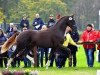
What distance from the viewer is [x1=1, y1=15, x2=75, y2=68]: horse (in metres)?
19.0

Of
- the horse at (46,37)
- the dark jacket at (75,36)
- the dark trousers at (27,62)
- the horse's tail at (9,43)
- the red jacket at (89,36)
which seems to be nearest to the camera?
the horse at (46,37)

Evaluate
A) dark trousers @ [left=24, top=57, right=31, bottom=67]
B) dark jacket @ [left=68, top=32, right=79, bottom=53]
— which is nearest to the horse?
dark jacket @ [left=68, top=32, right=79, bottom=53]

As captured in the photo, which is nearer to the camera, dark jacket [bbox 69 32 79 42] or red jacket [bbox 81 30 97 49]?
red jacket [bbox 81 30 97 49]

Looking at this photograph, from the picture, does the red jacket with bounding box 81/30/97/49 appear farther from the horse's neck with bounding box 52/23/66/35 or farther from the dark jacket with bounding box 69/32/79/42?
the horse's neck with bounding box 52/23/66/35

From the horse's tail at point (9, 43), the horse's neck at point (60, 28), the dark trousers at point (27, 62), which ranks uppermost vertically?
the horse's neck at point (60, 28)

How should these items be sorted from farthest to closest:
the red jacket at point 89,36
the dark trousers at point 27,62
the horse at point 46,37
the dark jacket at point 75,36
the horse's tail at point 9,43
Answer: the dark trousers at point 27,62 → the dark jacket at point 75,36 → the red jacket at point 89,36 → the horse's tail at point 9,43 → the horse at point 46,37

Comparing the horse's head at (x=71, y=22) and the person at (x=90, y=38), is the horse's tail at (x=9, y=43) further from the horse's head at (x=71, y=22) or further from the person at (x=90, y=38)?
the person at (x=90, y=38)

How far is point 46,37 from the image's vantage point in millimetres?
19109

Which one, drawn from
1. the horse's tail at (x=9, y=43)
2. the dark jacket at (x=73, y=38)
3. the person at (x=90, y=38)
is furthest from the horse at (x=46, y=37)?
the person at (x=90, y=38)

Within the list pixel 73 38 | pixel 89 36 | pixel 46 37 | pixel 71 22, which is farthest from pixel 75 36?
pixel 46 37

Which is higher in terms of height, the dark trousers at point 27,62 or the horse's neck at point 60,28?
the horse's neck at point 60,28

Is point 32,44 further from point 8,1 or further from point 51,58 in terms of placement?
point 8,1

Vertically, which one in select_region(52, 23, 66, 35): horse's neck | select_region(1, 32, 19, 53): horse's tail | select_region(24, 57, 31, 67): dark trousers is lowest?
select_region(24, 57, 31, 67): dark trousers

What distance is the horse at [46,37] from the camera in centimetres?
1897
